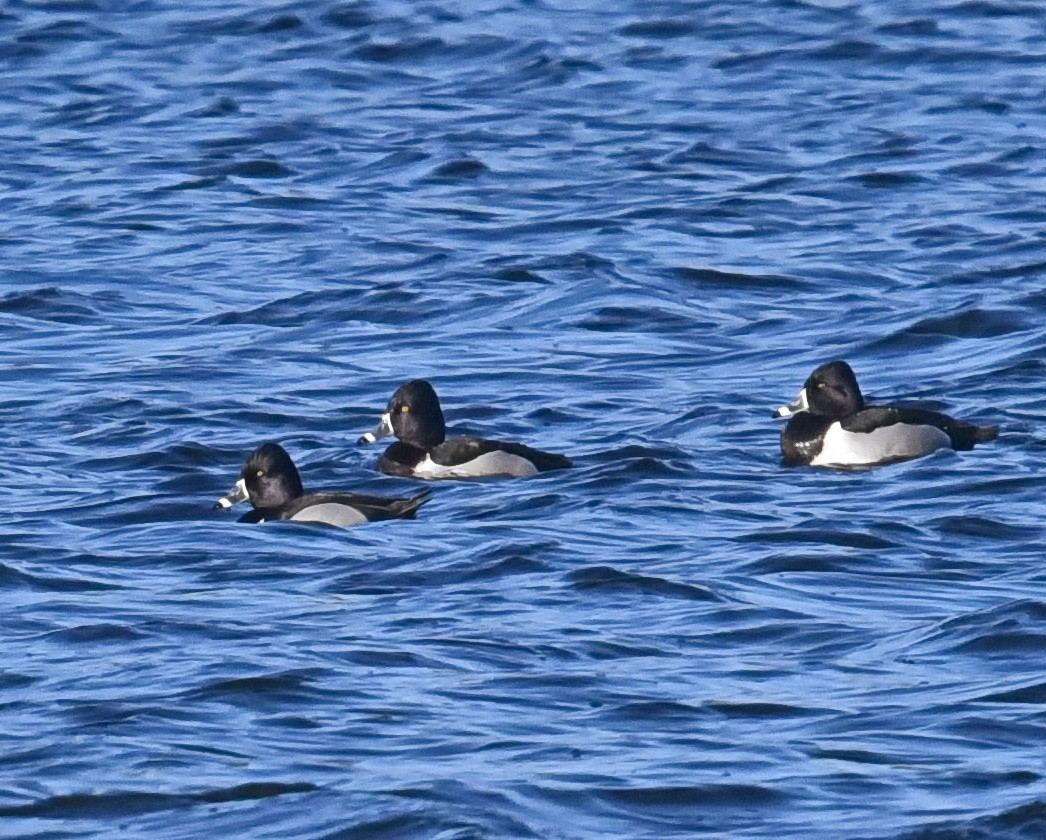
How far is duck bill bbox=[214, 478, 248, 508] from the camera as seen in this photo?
13.7 m

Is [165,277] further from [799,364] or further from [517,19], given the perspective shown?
[517,19]

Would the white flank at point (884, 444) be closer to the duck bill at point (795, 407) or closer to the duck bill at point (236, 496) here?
the duck bill at point (795, 407)

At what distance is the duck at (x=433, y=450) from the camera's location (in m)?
14.3

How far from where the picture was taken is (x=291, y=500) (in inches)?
537

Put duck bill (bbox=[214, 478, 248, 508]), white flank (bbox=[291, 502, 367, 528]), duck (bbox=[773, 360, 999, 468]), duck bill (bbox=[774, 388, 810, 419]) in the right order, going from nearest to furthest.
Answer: white flank (bbox=[291, 502, 367, 528]) < duck bill (bbox=[214, 478, 248, 508]) < duck (bbox=[773, 360, 999, 468]) < duck bill (bbox=[774, 388, 810, 419])

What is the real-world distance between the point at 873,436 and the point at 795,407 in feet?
1.97

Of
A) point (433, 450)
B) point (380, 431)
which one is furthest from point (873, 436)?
point (380, 431)

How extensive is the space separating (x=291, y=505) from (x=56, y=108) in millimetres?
14404

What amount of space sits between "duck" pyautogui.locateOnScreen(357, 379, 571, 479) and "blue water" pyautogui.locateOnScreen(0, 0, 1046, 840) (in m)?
0.17

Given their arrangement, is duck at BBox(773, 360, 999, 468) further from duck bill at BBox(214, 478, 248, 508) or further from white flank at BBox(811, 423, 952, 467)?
duck bill at BBox(214, 478, 248, 508)

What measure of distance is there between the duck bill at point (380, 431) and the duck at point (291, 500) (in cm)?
109

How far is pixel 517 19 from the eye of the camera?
30203 mm

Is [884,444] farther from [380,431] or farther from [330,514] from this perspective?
[330,514]

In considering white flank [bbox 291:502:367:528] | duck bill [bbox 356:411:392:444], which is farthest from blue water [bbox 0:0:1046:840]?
duck bill [bbox 356:411:392:444]
